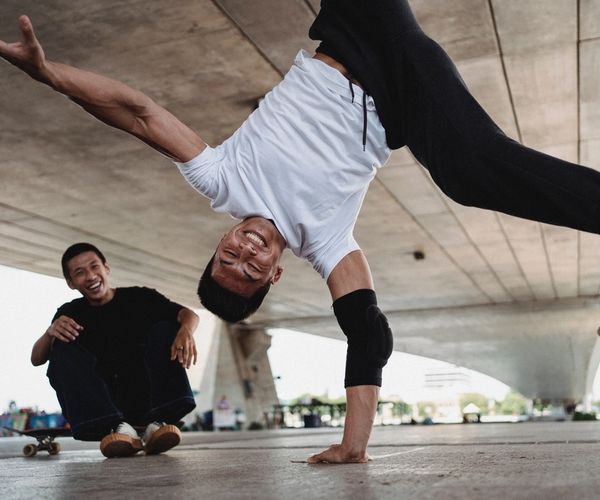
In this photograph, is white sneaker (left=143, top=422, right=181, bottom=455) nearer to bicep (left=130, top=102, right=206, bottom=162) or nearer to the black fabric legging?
bicep (left=130, top=102, right=206, bottom=162)

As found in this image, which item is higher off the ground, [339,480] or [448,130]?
[448,130]

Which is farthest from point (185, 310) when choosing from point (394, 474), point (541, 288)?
point (541, 288)

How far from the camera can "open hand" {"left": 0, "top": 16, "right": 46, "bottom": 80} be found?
7.06ft

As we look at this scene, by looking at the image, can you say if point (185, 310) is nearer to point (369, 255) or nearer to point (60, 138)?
point (60, 138)

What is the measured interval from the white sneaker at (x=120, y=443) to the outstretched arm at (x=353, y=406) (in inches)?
48.4

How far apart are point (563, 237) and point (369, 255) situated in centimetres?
403

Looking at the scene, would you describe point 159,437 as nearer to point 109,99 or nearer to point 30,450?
point 30,450

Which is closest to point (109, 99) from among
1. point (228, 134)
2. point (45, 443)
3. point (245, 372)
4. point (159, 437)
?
point (159, 437)

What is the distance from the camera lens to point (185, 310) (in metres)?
4.02

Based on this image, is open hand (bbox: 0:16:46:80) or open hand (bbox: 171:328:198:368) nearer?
open hand (bbox: 0:16:46:80)

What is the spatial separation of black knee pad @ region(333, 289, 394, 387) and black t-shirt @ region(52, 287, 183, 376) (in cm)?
154

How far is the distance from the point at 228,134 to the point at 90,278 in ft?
18.9

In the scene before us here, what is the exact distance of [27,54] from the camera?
7.17 feet

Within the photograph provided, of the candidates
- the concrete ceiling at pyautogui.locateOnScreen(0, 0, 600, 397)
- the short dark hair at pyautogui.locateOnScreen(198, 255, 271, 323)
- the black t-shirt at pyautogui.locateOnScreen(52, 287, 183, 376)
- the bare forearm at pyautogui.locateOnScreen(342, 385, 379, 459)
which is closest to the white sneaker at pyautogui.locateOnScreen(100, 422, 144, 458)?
the black t-shirt at pyautogui.locateOnScreen(52, 287, 183, 376)
